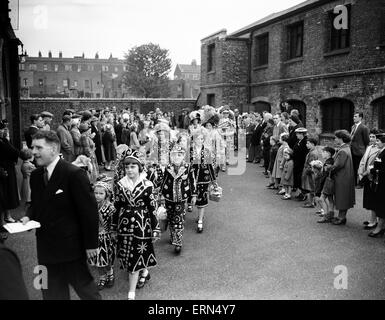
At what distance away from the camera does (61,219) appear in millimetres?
3570

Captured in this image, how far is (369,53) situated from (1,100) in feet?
45.9

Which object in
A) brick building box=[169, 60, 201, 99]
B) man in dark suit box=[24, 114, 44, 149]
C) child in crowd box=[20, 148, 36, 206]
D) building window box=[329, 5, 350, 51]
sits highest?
brick building box=[169, 60, 201, 99]

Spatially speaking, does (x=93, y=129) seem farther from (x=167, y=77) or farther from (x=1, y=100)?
(x=167, y=77)

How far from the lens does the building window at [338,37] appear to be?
16.3 metres

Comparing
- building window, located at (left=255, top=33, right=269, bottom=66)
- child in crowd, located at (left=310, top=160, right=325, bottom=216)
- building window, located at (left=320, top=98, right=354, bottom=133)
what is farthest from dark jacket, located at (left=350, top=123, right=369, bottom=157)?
building window, located at (left=255, top=33, right=269, bottom=66)

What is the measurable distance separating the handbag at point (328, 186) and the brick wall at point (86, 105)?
26918mm

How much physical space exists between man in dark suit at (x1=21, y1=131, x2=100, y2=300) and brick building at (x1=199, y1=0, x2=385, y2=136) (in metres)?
13.2

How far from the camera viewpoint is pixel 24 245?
6531mm

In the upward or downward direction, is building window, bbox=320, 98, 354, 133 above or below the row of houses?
below

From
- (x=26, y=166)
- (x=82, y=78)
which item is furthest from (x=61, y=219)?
(x=82, y=78)

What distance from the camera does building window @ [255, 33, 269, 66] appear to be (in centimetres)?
2309

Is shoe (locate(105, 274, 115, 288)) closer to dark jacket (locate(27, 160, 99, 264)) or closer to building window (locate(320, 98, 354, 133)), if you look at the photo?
dark jacket (locate(27, 160, 99, 264))

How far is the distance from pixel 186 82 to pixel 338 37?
59957 millimetres

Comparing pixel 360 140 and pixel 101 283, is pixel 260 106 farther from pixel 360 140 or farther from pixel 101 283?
pixel 101 283
